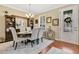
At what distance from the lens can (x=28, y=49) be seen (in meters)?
2.20

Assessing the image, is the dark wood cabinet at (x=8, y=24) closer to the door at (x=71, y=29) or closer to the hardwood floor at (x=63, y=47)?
the hardwood floor at (x=63, y=47)

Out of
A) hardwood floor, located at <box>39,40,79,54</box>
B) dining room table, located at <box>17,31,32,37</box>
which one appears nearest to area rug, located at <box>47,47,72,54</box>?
hardwood floor, located at <box>39,40,79,54</box>

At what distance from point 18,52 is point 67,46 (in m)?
1.12

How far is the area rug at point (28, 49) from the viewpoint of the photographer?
7.08 feet

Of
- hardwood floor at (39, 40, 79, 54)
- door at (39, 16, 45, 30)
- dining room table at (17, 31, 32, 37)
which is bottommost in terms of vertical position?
hardwood floor at (39, 40, 79, 54)

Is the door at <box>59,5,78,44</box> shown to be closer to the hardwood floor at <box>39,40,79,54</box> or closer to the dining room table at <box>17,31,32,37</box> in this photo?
the hardwood floor at <box>39,40,79,54</box>

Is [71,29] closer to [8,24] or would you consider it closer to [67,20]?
[67,20]

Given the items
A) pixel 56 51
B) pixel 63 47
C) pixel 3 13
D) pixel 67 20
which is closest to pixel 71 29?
pixel 67 20

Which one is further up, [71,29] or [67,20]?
[67,20]

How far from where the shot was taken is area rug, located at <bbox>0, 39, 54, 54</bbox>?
85.0 inches

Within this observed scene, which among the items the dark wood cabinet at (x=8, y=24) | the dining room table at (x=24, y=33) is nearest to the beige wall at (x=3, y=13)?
the dark wood cabinet at (x=8, y=24)

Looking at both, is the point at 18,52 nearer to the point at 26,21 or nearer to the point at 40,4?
the point at 26,21
